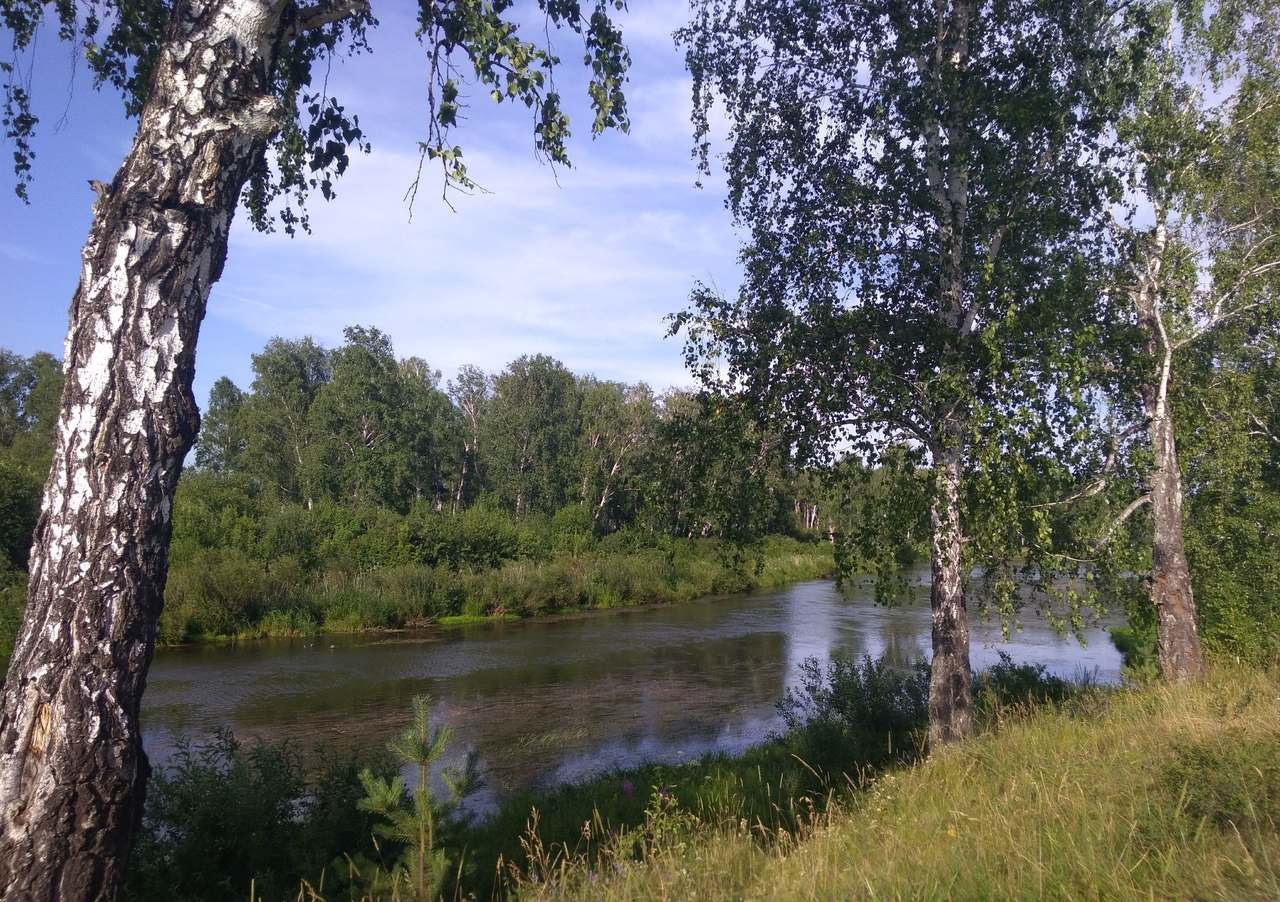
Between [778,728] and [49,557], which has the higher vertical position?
[49,557]

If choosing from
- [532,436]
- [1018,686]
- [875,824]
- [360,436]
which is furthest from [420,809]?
[532,436]

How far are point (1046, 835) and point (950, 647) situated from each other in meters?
4.04

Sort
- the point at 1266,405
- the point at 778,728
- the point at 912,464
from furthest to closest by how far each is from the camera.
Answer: the point at 1266,405, the point at 778,728, the point at 912,464

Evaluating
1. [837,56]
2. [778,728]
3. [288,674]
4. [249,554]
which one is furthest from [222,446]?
[837,56]

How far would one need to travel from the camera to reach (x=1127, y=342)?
27.4 feet

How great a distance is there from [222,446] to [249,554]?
31.2 meters

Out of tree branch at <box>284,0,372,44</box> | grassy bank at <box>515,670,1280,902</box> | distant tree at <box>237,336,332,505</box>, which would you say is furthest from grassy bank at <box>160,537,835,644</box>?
distant tree at <box>237,336,332,505</box>

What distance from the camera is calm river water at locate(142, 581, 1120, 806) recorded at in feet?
42.2

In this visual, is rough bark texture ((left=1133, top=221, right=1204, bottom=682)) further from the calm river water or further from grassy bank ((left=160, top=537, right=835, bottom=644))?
grassy bank ((left=160, top=537, right=835, bottom=644))

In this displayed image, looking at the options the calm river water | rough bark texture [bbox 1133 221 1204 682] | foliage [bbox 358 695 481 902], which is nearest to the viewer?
foliage [bbox 358 695 481 902]

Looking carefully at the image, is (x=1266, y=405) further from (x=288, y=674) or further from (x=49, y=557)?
(x=288, y=674)

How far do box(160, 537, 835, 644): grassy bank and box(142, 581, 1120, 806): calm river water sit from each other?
115 centimetres

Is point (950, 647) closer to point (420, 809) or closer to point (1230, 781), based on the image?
point (1230, 781)

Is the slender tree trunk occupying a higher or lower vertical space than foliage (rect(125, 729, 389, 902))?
higher
